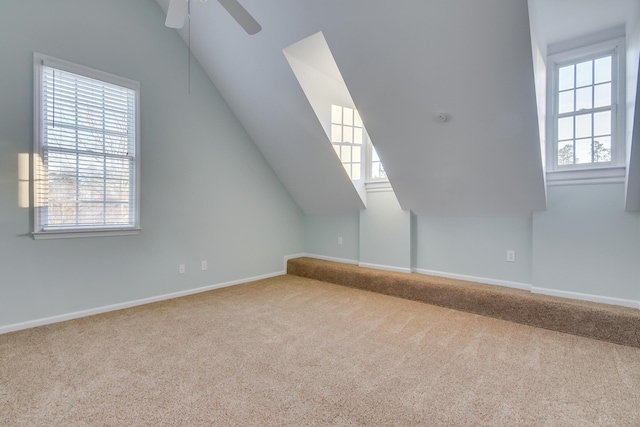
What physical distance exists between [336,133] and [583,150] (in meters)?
2.48

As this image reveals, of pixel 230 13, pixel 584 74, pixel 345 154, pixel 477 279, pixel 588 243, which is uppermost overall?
pixel 584 74

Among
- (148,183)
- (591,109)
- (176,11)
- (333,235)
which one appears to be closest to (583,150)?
(591,109)

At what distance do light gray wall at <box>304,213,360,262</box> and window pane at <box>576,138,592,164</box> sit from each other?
254 cm

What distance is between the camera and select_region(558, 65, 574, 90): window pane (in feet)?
9.45

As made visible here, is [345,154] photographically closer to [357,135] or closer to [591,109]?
[357,135]

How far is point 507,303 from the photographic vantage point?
2867mm

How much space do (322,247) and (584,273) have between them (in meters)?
3.18

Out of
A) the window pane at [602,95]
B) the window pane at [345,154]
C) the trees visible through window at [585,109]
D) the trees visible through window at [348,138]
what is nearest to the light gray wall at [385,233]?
the trees visible through window at [348,138]

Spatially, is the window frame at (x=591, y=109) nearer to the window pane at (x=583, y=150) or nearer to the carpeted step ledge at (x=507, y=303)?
the window pane at (x=583, y=150)

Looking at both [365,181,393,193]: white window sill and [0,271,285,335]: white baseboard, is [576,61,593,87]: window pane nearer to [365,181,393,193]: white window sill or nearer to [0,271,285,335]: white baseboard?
[365,181,393,193]: white window sill

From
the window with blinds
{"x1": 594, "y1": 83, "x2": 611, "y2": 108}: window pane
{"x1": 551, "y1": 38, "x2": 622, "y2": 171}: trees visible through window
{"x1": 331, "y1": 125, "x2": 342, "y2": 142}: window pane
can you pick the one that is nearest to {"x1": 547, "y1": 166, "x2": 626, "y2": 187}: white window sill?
{"x1": 551, "y1": 38, "x2": 622, "y2": 171}: trees visible through window

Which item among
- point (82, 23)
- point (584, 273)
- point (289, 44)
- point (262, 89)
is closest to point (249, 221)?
point (262, 89)

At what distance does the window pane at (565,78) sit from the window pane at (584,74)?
0.04 meters

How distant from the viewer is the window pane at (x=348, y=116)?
12.6 ft
